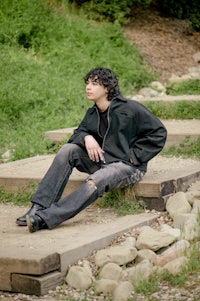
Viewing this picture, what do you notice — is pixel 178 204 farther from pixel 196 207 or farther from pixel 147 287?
pixel 147 287

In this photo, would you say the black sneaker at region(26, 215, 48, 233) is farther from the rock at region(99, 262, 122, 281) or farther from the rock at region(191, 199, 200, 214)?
the rock at region(191, 199, 200, 214)

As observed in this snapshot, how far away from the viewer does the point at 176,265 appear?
17.0ft

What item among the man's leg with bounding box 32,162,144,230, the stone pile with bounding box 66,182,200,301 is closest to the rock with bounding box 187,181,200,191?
the stone pile with bounding box 66,182,200,301

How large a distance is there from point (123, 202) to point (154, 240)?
0.90 m

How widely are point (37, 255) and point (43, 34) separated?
741 centimetres

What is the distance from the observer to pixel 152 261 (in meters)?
5.38

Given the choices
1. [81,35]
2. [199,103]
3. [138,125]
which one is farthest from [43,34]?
[138,125]

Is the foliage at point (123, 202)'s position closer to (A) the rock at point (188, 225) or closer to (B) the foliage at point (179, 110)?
(A) the rock at point (188, 225)

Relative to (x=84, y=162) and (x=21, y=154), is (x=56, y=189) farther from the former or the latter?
(x=21, y=154)

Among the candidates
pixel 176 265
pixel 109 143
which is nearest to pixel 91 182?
pixel 109 143

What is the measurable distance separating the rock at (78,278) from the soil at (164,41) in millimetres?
7402

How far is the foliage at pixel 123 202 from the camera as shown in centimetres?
634

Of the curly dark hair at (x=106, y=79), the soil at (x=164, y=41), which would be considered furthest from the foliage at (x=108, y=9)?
the curly dark hair at (x=106, y=79)

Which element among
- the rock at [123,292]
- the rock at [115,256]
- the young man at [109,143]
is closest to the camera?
the rock at [123,292]
